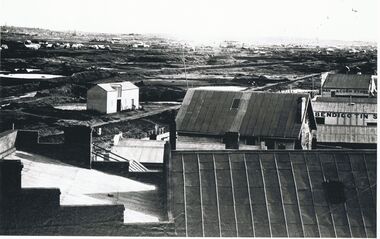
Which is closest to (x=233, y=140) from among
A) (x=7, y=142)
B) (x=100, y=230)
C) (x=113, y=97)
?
(x=7, y=142)

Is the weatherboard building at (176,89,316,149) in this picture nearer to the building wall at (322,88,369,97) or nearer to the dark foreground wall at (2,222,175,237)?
the building wall at (322,88,369,97)

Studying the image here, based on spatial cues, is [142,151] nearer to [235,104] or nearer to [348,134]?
[235,104]

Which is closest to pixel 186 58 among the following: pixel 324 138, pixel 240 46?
pixel 240 46

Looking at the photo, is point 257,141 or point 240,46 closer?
point 240,46

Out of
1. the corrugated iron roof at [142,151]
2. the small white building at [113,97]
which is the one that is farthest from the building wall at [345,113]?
the corrugated iron roof at [142,151]

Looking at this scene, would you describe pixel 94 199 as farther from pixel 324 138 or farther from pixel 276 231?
pixel 324 138
